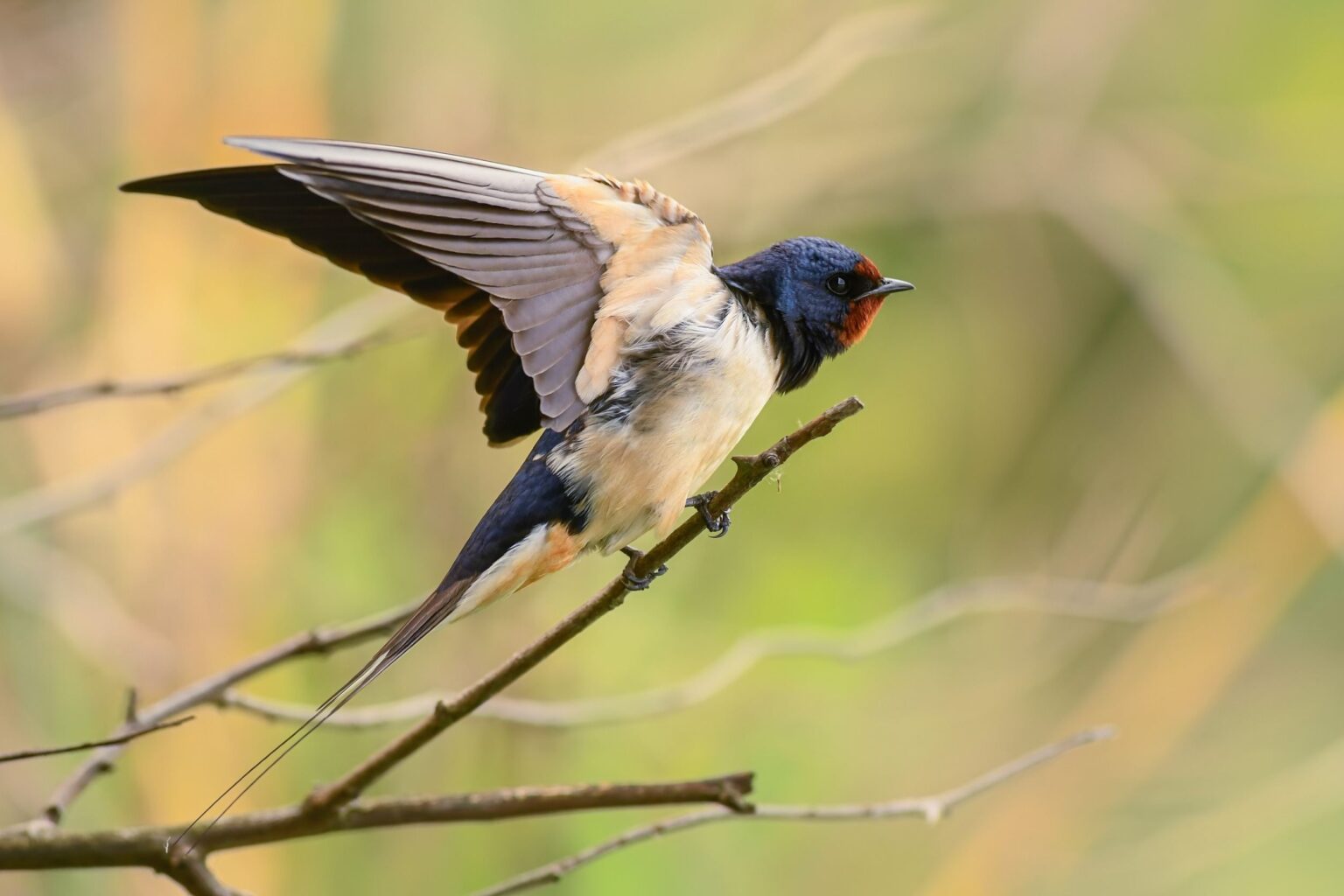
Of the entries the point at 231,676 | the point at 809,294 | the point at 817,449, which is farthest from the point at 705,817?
the point at 817,449

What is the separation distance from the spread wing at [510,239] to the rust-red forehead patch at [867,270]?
0.53ft

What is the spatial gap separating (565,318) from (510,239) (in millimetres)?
69

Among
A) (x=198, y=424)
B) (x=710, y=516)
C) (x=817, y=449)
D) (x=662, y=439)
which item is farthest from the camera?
(x=817, y=449)

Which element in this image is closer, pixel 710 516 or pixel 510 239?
pixel 710 516

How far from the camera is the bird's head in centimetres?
121

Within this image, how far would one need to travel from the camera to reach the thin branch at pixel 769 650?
1.13m

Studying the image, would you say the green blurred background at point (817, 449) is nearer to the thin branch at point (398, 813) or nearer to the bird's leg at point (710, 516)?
the bird's leg at point (710, 516)

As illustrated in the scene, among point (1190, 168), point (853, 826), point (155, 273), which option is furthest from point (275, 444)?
point (1190, 168)

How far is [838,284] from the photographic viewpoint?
4.08 feet

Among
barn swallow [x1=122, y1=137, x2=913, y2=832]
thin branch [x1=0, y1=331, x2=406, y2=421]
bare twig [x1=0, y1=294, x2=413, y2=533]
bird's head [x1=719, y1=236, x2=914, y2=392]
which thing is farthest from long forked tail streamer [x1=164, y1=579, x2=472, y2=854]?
bare twig [x1=0, y1=294, x2=413, y2=533]

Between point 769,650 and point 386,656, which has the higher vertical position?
point 386,656

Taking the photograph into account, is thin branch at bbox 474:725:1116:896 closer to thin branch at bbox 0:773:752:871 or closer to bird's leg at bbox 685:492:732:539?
thin branch at bbox 0:773:752:871

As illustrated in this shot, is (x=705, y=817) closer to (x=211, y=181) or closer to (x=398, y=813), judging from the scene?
(x=398, y=813)

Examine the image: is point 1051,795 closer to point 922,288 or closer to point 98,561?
point 922,288
